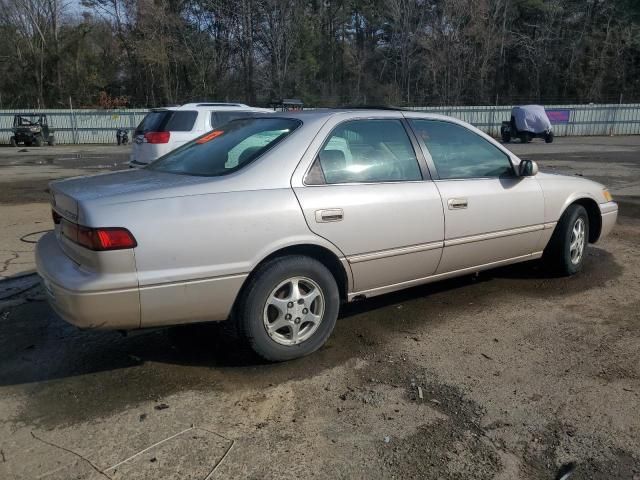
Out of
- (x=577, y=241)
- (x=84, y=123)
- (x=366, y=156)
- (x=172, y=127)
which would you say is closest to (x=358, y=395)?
(x=366, y=156)

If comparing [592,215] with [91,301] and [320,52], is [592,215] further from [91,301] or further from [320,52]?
[320,52]

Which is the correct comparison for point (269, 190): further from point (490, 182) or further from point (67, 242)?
point (490, 182)

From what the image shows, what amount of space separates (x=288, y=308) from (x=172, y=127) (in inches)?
325

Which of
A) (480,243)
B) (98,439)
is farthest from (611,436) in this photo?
(98,439)

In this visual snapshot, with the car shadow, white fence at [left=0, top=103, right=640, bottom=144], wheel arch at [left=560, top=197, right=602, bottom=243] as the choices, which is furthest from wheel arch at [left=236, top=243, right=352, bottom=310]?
white fence at [left=0, top=103, right=640, bottom=144]

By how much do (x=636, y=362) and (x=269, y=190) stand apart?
Answer: 2583 millimetres

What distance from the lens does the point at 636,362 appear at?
11.7 ft

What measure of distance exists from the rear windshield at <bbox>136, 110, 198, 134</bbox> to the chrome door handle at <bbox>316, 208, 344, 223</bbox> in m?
8.07

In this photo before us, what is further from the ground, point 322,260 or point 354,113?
point 354,113

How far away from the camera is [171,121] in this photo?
10.9 meters

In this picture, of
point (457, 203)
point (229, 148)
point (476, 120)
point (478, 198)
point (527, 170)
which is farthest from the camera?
point (476, 120)

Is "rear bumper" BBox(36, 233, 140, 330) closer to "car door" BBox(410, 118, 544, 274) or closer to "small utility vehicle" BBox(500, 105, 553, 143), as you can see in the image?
"car door" BBox(410, 118, 544, 274)

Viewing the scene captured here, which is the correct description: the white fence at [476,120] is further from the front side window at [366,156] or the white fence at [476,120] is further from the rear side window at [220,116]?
the front side window at [366,156]

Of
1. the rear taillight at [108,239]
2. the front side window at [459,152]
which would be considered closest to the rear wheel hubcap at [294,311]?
the rear taillight at [108,239]
